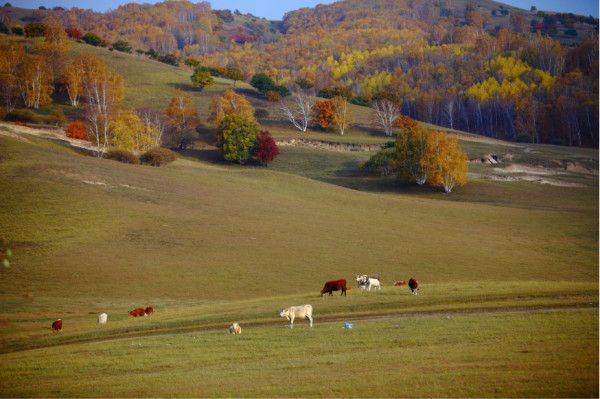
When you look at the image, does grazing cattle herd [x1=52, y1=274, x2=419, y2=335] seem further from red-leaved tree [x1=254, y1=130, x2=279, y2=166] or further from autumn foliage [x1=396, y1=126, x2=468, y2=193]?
red-leaved tree [x1=254, y1=130, x2=279, y2=166]

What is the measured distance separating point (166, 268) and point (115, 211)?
1398 cm

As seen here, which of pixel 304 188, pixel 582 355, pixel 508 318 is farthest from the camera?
pixel 304 188

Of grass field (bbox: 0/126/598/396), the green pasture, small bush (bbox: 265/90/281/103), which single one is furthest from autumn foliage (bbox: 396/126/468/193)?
the green pasture

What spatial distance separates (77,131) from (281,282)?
7425 cm

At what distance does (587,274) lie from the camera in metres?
47.8

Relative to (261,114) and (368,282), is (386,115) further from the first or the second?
(368,282)

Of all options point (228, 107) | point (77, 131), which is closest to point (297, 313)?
point (77, 131)

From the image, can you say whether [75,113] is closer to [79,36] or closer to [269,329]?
[79,36]

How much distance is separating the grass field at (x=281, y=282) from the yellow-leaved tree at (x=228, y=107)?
3661 cm

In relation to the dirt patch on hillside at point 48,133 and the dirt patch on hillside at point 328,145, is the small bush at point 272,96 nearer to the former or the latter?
the dirt patch on hillside at point 328,145

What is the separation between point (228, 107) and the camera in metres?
137

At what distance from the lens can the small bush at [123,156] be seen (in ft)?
290

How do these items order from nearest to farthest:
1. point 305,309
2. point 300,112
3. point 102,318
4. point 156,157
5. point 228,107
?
1. point 305,309
2. point 102,318
3. point 156,157
4. point 228,107
5. point 300,112

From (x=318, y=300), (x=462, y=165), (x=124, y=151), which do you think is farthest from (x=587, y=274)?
(x=124, y=151)
